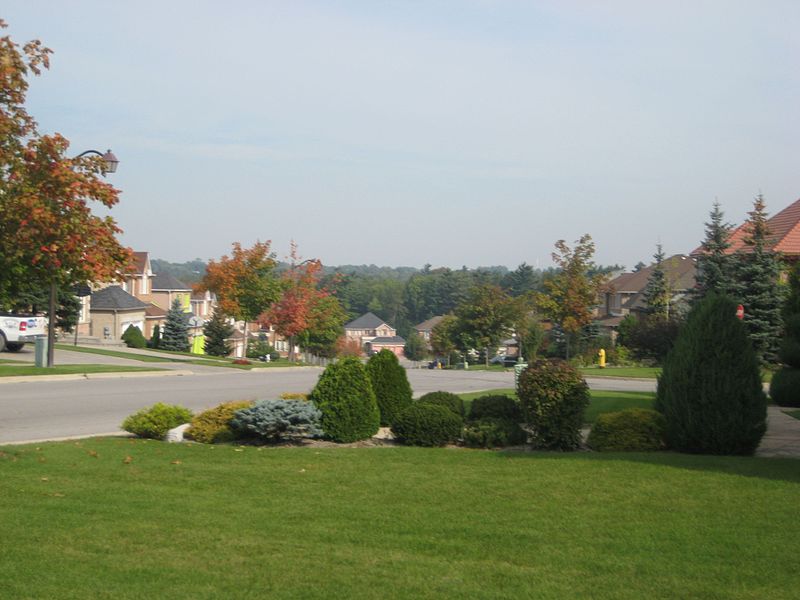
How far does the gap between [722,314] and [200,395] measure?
13.9 meters

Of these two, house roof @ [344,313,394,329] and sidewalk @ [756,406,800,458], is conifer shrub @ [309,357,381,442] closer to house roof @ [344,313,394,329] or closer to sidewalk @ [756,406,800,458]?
sidewalk @ [756,406,800,458]

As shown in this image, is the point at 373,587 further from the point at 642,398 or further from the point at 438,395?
the point at 642,398

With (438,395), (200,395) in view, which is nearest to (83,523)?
(438,395)

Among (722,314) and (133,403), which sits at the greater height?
(722,314)

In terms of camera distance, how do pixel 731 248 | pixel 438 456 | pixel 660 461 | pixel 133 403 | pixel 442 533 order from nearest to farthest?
pixel 442 533 < pixel 660 461 < pixel 438 456 < pixel 133 403 < pixel 731 248

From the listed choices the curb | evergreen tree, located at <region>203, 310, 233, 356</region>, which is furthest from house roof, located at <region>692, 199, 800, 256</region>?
evergreen tree, located at <region>203, 310, 233, 356</region>

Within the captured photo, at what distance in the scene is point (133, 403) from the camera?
19.5 m

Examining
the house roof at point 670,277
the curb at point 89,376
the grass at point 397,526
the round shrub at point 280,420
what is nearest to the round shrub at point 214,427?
the round shrub at point 280,420

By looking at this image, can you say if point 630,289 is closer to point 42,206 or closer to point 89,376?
point 89,376

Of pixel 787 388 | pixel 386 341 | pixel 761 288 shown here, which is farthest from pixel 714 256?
pixel 386 341

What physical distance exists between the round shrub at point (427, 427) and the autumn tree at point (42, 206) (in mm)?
4508

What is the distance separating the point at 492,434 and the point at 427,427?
35.8 inches

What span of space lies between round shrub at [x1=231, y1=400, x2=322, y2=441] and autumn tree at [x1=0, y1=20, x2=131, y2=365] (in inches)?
107

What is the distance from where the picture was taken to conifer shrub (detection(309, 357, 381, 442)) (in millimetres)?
12828
